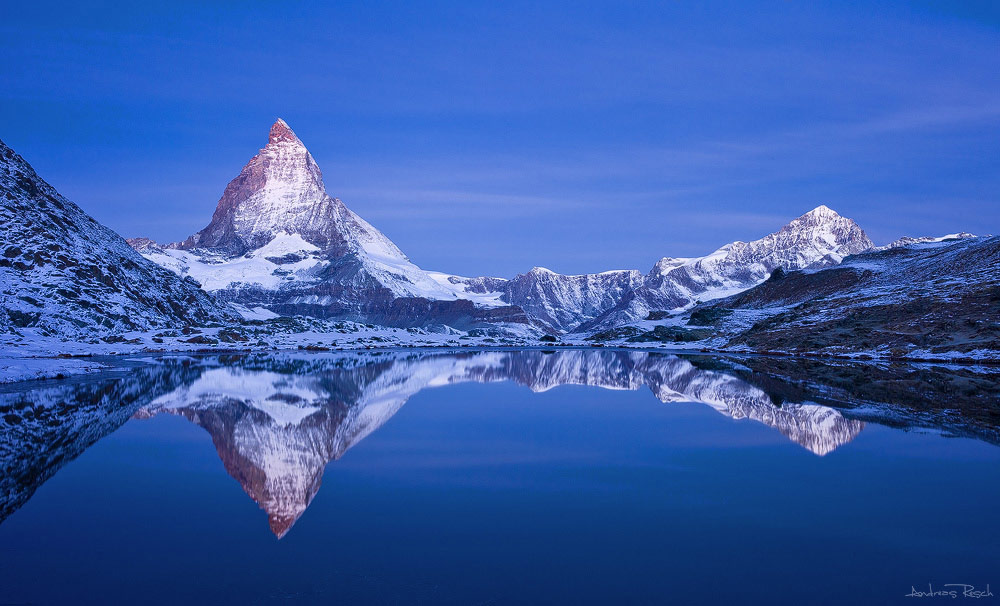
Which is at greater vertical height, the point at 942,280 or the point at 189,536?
the point at 942,280

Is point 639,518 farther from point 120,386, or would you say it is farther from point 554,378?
point 554,378

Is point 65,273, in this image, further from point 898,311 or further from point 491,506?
point 898,311

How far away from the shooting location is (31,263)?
80.1 meters

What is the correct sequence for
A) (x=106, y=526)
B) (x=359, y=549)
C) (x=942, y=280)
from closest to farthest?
(x=359, y=549)
(x=106, y=526)
(x=942, y=280)

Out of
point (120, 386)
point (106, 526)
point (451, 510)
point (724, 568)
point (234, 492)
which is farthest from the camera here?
point (120, 386)

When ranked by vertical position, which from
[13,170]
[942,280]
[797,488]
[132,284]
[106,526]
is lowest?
[106,526]

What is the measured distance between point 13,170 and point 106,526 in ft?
364

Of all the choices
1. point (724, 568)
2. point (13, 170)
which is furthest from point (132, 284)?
point (724, 568)

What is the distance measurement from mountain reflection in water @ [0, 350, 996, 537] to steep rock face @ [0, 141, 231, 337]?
38457 millimetres

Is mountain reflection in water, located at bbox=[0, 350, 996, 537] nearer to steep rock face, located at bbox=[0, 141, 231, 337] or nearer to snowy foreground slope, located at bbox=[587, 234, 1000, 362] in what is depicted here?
snowy foreground slope, located at bbox=[587, 234, 1000, 362]

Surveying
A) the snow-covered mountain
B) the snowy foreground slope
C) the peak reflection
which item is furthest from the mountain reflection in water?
the snow-covered mountain

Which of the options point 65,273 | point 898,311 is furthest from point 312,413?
point 898,311

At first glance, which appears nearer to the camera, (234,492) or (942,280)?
(234,492)

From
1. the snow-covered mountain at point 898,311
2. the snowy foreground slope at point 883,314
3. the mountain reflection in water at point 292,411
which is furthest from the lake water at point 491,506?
the snow-covered mountain at point 898,311
